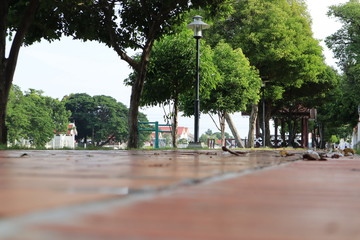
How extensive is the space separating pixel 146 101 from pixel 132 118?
8886mm

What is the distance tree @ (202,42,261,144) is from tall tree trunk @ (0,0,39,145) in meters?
19.8

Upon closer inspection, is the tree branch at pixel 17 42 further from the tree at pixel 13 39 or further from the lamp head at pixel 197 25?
the lamp head at pixel 197 25

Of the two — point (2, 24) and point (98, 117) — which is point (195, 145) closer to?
point (2, 24)

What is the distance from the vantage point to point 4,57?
14.2 m

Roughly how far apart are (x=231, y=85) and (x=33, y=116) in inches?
1699

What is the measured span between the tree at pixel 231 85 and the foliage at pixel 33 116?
3660cm

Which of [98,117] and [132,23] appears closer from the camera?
[132,23]

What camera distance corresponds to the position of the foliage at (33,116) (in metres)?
65.1

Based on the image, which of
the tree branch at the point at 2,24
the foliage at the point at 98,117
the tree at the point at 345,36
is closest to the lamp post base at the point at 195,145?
the tree branch at the point at 2,24

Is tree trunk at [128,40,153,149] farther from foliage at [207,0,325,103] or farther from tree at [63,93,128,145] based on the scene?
tree at [63,93,128,145]

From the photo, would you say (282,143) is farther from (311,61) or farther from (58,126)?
(58,126)

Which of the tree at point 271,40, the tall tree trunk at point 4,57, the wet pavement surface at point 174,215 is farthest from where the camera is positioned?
the tree at point 271,40

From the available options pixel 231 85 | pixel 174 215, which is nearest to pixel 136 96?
pixel 174 215

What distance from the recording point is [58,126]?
80.6 meters
